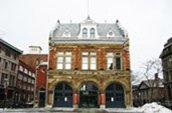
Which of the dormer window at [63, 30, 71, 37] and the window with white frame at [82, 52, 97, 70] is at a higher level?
the dormer window at [63, 30, 71, 37]

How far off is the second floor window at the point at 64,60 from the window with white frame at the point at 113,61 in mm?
6257

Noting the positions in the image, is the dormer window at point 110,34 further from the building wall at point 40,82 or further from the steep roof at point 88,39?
the building wall at point 40,82

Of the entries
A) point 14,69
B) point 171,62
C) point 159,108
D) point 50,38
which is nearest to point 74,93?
point 50,38

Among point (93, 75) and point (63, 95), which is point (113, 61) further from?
point (63, 95)

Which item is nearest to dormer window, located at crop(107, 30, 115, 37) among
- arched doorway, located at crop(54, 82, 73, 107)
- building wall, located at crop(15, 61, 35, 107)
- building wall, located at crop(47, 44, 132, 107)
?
building wall, located at crop(47, 44, 132, 107)

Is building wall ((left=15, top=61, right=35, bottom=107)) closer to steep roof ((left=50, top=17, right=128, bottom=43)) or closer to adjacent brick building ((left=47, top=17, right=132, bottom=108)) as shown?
adjacent brick building ((left=47, top=17, right=132, bottom=108))

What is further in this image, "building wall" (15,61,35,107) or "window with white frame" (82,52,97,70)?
"building wall" (15,61,35,107)

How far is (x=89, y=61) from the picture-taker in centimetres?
3544

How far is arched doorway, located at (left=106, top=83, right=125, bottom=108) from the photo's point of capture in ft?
112

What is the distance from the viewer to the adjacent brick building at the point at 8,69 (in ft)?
145

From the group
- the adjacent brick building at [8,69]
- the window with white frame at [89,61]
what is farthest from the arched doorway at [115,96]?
the adjacent brick building at [8,69]

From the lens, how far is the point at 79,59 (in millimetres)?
35406

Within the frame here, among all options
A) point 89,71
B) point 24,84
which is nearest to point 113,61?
point 89,71

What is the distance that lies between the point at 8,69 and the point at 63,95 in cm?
1899
